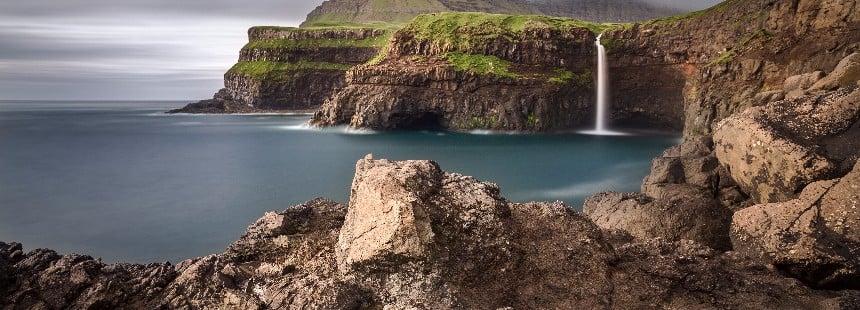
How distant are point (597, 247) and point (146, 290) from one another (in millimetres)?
6110

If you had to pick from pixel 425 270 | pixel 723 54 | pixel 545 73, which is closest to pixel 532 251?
pixel 425 270

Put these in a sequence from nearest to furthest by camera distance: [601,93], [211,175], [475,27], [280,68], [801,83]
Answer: [801,83]
[211,175]
[601,93]
[475,27]
[280,68]

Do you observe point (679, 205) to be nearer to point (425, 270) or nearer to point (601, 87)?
point (425, 270)

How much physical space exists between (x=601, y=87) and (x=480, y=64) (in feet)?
63.5

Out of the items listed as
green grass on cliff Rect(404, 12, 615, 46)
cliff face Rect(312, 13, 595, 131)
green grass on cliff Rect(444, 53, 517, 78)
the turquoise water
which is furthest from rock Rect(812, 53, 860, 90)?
green grass on cliff Rect(404, 12, 615, 46)

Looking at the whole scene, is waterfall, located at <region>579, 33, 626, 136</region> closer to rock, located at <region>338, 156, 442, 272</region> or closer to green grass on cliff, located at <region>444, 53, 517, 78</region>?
green grass on cliff, located at <region>444, 53, 517, 78</region>

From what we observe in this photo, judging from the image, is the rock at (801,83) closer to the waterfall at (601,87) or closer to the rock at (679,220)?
the rock at (679,220)

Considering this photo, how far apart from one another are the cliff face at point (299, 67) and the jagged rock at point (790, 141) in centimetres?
13254

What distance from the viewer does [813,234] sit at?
849 cm

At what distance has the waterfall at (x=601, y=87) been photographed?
79.2 metres

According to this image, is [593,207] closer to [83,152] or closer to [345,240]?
[345,240]

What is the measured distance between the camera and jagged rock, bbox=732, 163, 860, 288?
7.85 metres

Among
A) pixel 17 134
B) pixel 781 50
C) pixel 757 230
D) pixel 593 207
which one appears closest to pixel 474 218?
pixel 757 230

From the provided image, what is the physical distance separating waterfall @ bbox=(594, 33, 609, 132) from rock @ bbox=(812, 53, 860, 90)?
62.9 m
